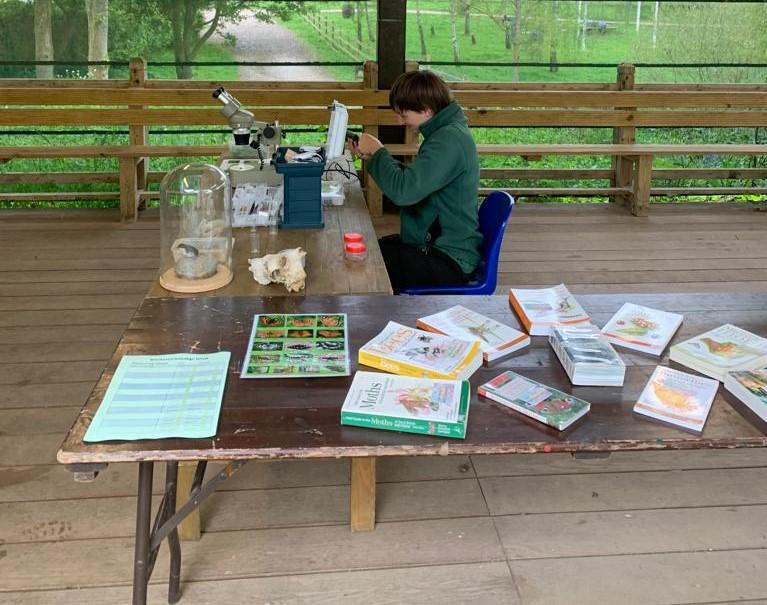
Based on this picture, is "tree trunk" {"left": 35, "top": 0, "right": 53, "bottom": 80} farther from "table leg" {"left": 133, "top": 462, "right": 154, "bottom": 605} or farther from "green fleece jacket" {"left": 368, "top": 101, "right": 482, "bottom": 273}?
"table leg" {"left": 133, "top": 462, "right": 154, "bottom": 605}

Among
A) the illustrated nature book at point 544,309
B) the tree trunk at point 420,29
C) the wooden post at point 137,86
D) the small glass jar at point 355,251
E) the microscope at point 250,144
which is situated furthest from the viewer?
the tree trunk at point 420,29

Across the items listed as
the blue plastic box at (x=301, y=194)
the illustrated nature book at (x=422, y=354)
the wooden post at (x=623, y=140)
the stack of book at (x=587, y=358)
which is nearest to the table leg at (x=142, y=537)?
the illustrated nature book at (x=422, y=354)

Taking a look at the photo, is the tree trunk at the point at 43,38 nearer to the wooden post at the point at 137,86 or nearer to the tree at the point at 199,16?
the wooden post at the point at 137,86

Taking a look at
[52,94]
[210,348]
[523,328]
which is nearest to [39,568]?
[210,348]

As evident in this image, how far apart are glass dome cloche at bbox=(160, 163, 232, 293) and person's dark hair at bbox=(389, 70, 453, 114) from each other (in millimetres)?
774

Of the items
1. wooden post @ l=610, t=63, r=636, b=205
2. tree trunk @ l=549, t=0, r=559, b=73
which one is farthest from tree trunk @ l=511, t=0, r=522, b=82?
wooden post @ l=610, t=63, r=636, b=205

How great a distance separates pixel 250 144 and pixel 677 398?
2.47 metres

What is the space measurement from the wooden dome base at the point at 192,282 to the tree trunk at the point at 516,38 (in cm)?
412

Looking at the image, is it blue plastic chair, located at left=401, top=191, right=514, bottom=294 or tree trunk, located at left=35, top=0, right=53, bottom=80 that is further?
tree trunk, located at left=35, top=0, right=53, bottom=80

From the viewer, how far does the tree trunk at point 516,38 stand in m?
5.91

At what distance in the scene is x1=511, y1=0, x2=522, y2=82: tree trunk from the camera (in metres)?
5.91

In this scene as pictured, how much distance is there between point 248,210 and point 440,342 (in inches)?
54.5

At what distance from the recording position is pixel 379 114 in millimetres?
5559

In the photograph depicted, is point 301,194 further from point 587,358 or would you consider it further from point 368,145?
point 587,358
